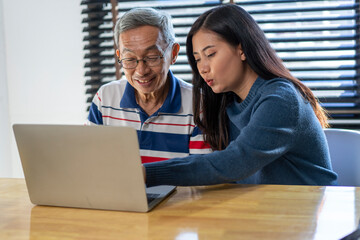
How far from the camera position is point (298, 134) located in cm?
146

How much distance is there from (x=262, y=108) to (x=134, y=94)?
0.76 meters

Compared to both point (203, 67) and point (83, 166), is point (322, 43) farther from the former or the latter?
point (83, 166)

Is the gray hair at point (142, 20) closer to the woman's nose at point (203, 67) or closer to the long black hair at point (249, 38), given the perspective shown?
the long black hair at point (249, 38)

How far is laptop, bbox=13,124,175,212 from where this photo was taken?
1107 mm

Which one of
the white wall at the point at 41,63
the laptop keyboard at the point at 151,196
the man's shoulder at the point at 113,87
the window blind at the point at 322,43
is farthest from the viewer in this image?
the white wall at the point at 41,63

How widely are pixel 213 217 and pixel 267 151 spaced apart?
1.08 feet

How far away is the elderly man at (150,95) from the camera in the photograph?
72.6 inches

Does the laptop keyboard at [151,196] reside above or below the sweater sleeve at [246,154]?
below

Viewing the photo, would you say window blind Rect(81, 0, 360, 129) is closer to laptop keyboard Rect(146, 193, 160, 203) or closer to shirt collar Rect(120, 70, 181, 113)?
shirt collar Rect(120, 70, 181, 113)

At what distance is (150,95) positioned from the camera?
6.50ft

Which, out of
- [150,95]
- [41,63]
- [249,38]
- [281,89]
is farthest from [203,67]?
[41,63]

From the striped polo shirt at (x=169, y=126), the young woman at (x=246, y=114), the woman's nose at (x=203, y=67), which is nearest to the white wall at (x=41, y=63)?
the striped polo shirt at (x=169, y=126)

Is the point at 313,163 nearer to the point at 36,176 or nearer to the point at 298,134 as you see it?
the point at 298,134

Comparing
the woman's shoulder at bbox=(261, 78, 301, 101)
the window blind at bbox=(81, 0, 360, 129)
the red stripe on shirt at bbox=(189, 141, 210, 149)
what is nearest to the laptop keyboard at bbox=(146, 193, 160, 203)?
the woman's shoulder at bbox=(261, 78, 301, 101)
